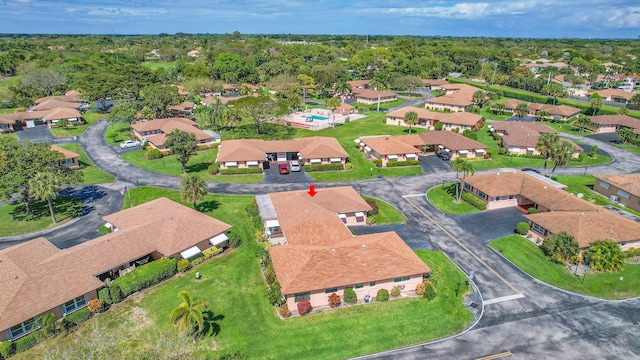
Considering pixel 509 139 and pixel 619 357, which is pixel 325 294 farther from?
pixel 509 139

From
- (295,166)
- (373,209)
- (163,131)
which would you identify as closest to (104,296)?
(373,209)

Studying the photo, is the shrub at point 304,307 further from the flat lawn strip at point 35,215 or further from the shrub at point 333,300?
the flat lawn strip at point 35,215

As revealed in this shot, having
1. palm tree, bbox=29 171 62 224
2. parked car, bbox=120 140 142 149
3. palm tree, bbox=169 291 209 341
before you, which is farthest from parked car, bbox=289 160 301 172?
palm tree, bbox=169 291 209 341

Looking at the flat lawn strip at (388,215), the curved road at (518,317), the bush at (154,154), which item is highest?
the bush at (154,154)

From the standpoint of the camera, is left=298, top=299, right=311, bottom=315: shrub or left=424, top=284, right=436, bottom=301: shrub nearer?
left=298, top=299, right=311, bottom=315: shrub

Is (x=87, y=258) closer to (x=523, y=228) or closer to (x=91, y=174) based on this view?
(x=91, y=174)

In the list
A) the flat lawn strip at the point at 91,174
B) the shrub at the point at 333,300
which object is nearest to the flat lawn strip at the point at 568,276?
the shrub at the point at 333,300

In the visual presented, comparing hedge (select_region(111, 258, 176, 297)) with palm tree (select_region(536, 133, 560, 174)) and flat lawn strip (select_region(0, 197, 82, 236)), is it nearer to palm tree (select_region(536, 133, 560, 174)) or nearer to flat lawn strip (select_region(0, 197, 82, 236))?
flat lawn strip (select_region(0, 197, 82, 236))
